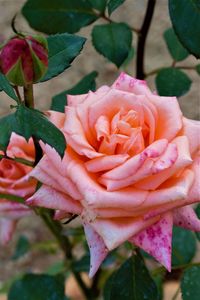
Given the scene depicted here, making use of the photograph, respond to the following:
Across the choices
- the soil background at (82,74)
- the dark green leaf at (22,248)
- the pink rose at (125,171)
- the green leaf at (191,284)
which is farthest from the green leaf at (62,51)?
the soil background at (82,74)

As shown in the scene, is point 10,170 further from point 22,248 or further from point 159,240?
point 22,248

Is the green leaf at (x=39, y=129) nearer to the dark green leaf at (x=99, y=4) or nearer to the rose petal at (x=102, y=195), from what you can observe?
the rose petal at (x=102, y=195)

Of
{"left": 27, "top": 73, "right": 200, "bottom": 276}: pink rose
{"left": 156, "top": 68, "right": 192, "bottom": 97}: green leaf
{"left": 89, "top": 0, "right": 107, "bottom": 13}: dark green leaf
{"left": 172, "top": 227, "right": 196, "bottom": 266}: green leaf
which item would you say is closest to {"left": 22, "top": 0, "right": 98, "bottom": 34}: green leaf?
{"left": 89, "top": 0, "right": 107, "bottom": 13}: dark green leaf

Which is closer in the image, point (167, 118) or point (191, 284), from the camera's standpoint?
point (167, 118)

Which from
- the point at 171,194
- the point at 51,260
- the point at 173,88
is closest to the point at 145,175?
the point at 171,194

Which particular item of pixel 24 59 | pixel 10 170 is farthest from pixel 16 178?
pixel 24 59

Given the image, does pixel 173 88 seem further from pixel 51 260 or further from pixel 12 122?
pixel 51 260
